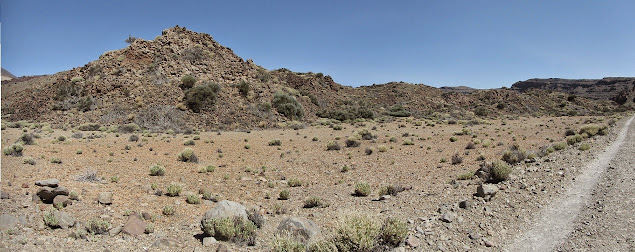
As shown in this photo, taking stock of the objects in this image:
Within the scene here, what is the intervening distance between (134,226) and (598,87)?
158 meters

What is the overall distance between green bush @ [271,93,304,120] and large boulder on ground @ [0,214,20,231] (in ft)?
99.7

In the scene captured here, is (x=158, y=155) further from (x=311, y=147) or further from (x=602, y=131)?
(x=602, y=131)

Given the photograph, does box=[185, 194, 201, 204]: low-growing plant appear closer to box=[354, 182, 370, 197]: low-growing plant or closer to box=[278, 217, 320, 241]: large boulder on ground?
box=[278, 217, 320, 241]: large boulder on ground

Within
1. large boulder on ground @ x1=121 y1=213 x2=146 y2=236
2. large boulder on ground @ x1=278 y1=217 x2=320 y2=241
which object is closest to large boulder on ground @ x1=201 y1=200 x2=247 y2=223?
large boulder on ground @ x1=278 y1=217 x2=320 y2=241

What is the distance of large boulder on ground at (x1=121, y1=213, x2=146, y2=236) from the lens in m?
6.61

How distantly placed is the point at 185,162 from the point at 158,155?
2.07m

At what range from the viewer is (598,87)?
12381 cm

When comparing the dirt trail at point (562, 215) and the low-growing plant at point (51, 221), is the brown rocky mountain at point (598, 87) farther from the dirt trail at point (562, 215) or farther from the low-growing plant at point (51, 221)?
the low-growing plant at point (51, 221)

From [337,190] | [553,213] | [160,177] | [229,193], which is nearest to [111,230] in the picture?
[229,193]

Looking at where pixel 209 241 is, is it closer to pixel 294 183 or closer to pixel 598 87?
pixel 294 183

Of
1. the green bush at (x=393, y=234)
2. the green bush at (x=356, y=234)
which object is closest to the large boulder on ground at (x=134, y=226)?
the green bush at (x=356, y=234)

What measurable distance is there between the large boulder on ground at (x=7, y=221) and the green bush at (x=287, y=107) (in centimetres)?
3040

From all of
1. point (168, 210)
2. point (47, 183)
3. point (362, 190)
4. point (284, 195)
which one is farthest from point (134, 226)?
point (362, 190)

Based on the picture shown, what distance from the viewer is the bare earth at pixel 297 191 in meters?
6.33
